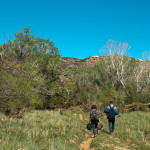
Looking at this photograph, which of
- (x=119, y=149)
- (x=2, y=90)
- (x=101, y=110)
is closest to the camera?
(x=2, y=90)

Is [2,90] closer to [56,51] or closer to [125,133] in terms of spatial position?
[125,133]

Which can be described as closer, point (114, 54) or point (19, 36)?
point (114, 54)

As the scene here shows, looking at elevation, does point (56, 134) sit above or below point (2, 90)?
below

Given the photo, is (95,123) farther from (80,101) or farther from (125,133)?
(80,101)

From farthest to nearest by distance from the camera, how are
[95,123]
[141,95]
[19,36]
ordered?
[19,36] → [141,95] → [95,123]

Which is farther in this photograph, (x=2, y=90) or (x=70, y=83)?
(x=70, y=83)

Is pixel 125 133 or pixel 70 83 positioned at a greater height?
pixel 70 83

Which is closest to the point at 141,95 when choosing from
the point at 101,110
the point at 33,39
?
the point at 101,110

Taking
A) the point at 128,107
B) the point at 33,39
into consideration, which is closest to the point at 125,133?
the point at 128,107

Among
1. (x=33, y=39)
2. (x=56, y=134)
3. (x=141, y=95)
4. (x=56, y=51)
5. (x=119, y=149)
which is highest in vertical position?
(x=33, y=39)

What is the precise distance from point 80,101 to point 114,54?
379 inches

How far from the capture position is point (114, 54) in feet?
79.5

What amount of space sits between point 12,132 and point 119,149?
15.0ft

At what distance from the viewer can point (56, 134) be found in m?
7.06
